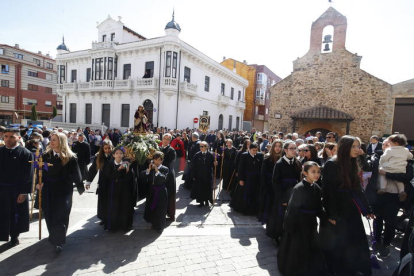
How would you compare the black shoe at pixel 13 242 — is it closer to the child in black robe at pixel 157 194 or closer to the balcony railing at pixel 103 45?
the child in black robe at pixel 157 194

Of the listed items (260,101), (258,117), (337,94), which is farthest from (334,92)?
(258,117)

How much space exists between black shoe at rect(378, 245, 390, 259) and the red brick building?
43.0 m

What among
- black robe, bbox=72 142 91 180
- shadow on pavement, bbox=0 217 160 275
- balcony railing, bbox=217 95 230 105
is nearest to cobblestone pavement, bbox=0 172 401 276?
shadow on pavement, bbox=0 217 160 275

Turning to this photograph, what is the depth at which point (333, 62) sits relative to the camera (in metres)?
15.8

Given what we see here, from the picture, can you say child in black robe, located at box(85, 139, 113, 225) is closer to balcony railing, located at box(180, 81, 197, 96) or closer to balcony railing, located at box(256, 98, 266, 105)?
balcony railing, located at box(180, 81, 197, 96)

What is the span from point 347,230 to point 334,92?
15128 millimetres

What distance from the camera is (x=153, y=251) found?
13.1ft

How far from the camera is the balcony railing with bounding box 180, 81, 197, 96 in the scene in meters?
20.8

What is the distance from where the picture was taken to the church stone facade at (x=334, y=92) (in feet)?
48.8

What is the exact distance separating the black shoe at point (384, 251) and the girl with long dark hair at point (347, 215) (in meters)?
1.08

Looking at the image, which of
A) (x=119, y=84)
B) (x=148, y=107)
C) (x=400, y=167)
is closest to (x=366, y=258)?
(x=400, y=167)

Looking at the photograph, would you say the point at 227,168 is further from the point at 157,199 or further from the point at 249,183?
the point at 157,199

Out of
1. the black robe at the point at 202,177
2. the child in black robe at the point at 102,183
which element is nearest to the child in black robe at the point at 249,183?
the black robe at the point at 202,177

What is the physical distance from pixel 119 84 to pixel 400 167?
2263 centimetres
